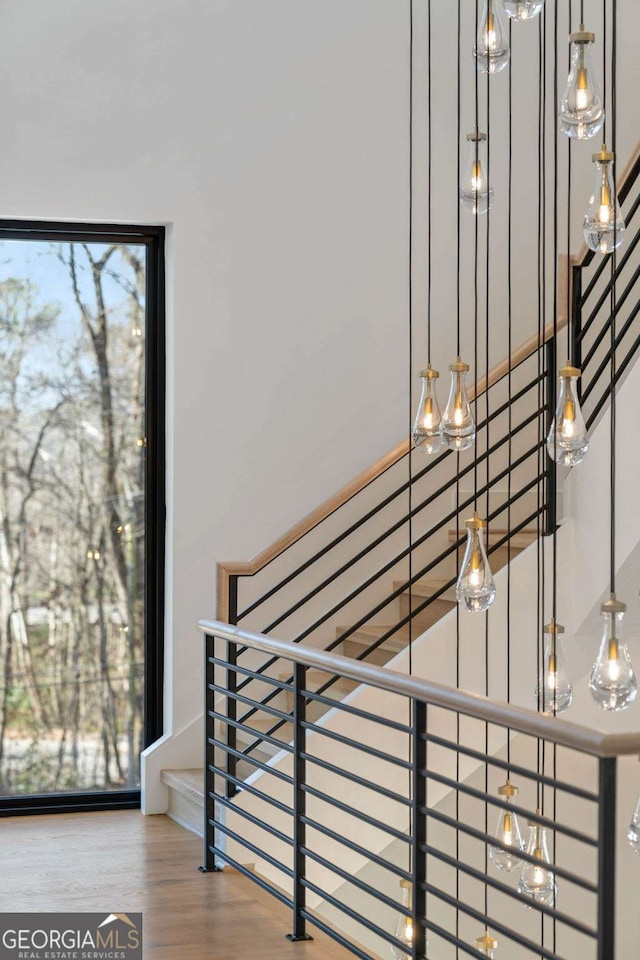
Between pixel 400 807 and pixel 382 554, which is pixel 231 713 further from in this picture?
pixel 382 554

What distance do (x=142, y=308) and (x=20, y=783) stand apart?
243cm

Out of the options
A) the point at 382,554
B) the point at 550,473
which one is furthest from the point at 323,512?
the point at 550,473

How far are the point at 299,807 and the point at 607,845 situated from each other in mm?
1695

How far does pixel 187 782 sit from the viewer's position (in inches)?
219

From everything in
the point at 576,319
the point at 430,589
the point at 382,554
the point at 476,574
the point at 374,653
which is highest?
the point at 576,319

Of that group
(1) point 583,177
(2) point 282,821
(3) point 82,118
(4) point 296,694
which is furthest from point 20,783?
(1) point 583,177

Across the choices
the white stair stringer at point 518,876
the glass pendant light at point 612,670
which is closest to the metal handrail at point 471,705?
the glass pendant light at point 612,670

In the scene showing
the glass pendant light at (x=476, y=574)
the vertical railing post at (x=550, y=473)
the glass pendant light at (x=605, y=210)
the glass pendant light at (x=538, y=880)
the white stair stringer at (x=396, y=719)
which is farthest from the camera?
the white stair stringer at (x=396, y=719)

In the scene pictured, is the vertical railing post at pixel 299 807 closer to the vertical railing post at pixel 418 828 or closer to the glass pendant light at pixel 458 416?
the vertical railing post at pixel 418 828

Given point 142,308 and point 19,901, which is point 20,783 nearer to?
→ point 19,901

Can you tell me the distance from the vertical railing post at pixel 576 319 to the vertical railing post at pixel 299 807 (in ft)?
6.45

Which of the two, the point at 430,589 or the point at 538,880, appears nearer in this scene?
the point at 538,880

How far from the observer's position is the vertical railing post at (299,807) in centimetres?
380

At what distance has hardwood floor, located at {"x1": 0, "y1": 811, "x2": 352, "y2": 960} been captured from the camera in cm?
383
